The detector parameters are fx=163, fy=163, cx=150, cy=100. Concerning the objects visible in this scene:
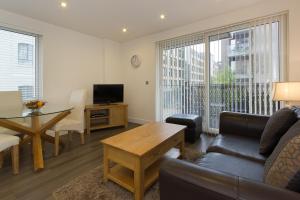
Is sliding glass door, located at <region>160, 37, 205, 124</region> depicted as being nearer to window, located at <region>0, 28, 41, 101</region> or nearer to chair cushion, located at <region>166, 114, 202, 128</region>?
chair cushion, located at <region>166, 114, 202, 128</region>

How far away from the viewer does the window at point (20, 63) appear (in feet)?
10.2

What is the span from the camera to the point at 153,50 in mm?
4359

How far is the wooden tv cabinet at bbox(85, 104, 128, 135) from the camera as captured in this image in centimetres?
395

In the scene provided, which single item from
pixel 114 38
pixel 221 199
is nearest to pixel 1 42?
pixel 114 38

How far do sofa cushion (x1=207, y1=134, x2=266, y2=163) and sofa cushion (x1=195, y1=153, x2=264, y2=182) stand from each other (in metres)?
0.09

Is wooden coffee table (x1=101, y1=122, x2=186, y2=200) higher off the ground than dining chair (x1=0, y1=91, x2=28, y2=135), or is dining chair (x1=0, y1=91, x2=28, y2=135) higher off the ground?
dining chair (x1=0, y1=91, x2=28, y2=135)

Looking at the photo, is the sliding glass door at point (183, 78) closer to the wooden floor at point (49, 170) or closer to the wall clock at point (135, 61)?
the wall clock at point (135, 61)

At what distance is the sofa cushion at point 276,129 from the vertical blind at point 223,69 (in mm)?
1584

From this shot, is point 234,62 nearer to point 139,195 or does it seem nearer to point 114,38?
point 139,195

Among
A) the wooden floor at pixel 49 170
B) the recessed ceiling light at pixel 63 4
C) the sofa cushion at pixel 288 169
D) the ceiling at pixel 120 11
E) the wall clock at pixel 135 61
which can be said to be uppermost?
the ceiling at pixel 120 11

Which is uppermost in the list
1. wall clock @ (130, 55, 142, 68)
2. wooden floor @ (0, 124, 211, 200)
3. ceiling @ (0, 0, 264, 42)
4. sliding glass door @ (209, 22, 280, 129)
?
ceiling @ (0, 0, 264, 42)

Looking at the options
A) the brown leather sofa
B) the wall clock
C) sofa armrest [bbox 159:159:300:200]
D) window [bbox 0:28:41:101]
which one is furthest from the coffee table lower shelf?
the wall clock

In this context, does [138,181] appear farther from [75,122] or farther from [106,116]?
[106,116]

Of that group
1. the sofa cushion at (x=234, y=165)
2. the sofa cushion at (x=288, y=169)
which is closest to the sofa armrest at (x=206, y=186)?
the sofa cushion at (x=288, y=169)
